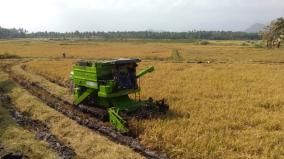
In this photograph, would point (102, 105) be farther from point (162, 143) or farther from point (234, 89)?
point (234, 89)

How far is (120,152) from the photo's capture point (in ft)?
37.1

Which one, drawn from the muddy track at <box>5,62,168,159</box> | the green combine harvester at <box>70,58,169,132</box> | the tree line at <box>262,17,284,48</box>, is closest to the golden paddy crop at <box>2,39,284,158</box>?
the muddy track at <box>5,62,168,159</box>

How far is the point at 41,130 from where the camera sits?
47.1 feet

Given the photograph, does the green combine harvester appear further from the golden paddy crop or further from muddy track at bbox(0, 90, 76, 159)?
muddy track at bbox(0, 90, 76, 159)

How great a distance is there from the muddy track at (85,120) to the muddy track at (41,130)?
4.58 ft

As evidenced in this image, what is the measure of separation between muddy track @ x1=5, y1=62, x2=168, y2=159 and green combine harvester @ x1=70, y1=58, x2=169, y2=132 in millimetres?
363

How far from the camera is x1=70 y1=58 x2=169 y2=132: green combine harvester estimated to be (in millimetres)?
14727

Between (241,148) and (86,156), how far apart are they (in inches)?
164

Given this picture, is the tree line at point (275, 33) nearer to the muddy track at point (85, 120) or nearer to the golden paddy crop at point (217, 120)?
the golden paddy crop at point (217, 120)

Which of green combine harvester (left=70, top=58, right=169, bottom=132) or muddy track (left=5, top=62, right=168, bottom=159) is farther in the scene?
green combine harvester (left=70, top=58, right=169, bottom=132)

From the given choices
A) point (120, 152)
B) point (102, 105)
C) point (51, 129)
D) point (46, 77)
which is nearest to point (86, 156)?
point (120, 152)

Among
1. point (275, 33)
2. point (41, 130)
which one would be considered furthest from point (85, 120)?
point (275, 33)

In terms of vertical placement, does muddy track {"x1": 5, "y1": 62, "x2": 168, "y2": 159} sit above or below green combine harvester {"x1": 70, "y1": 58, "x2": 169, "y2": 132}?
below

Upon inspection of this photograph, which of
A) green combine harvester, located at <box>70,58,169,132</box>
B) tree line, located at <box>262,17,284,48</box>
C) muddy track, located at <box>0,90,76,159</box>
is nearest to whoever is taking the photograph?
muddy track, located at <box>0,90,76,159</box>
